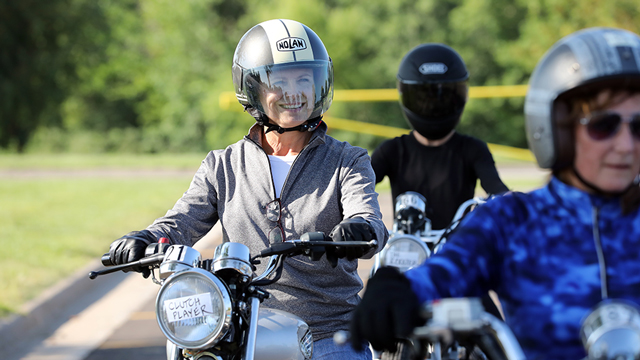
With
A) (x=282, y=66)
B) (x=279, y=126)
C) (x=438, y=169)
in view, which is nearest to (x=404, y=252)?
(x=279, y=126)

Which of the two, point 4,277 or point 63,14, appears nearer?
point 4,277

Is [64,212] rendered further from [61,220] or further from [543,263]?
[543,263]

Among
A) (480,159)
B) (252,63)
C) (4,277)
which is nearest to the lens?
(252,63)

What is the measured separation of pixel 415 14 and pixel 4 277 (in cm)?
3389

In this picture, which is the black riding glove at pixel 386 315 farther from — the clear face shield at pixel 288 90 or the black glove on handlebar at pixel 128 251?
the clear face shield at pixel 288 90

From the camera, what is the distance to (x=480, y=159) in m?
4.30

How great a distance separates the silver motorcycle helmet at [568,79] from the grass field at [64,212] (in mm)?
5608

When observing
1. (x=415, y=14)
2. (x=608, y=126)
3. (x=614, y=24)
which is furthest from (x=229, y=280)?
(x=415, y=14)

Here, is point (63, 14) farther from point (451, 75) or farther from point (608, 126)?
point (608, 126)

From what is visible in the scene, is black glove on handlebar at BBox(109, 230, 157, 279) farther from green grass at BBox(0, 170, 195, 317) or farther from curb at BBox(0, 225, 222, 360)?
green grass at BBox(0, 170, 195, 317)

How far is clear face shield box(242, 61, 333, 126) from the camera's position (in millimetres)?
2934

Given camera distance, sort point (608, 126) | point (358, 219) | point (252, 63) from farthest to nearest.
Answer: point (252, 63) < point (358, 219) < point (608, 126)

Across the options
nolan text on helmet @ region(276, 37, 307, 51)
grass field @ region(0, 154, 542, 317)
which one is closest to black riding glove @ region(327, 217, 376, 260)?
nolan text on helmet @ region(276, 37, 307, 51)

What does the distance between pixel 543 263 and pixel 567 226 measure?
108 mm
